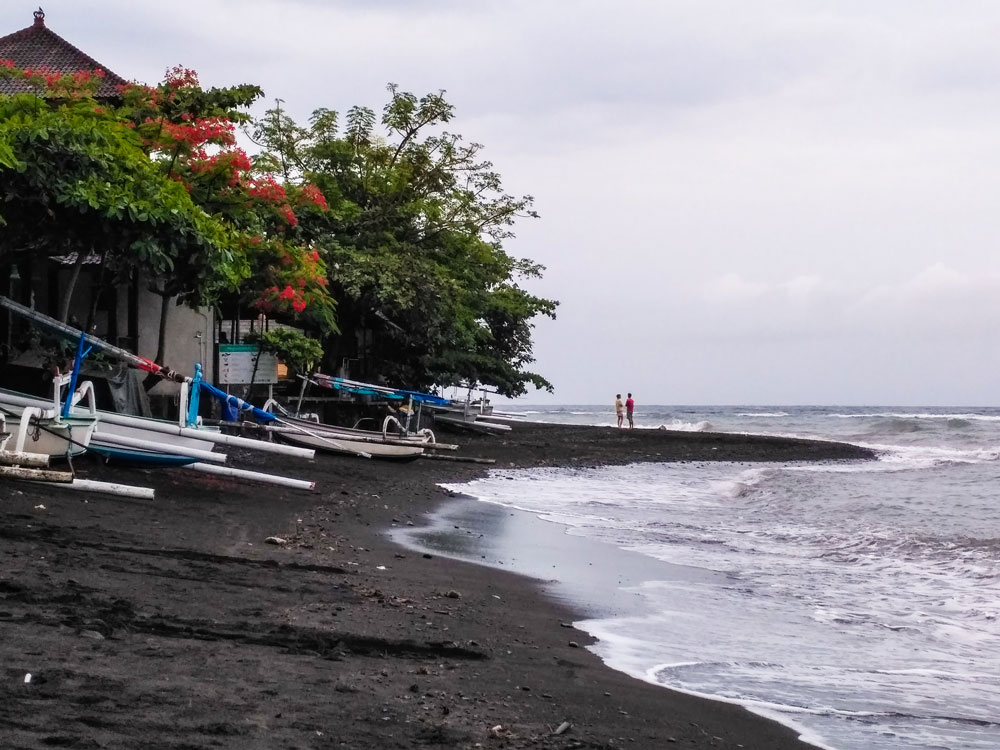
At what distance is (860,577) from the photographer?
1114 cm

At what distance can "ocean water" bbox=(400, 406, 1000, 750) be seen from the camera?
6172 millimetres

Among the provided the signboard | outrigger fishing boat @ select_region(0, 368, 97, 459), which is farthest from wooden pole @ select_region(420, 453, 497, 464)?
outrigger fishing boat @ select_region(0, 368, 97, 459)

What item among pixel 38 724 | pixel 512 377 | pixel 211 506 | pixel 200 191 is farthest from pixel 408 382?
pixel 38 724

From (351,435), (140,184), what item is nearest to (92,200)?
(140,184)

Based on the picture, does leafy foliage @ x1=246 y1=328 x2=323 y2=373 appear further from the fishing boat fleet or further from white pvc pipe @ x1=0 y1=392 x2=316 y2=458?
white pvc pipe @ x1=0 y1=392 x2=316 y2=458

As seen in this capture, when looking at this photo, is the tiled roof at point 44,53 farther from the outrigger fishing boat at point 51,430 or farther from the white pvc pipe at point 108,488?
the white pvc pipe at point 108,488

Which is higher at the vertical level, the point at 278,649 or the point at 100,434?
the point at 100,434

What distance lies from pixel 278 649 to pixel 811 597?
18.5 feet

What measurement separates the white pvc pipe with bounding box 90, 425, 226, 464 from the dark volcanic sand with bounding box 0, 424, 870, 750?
5.84 feet

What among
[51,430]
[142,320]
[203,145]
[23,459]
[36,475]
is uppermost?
[203,145]

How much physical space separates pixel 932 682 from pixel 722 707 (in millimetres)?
1821

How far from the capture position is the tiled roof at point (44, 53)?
2167 cm

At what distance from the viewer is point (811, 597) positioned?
32.0ft

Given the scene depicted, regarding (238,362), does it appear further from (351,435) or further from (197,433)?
(197,433)
